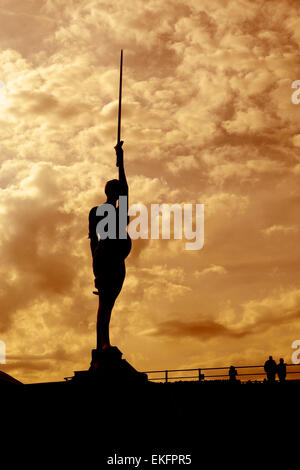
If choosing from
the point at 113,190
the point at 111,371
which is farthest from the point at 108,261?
the point at 111,371

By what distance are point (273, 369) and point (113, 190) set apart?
954cm

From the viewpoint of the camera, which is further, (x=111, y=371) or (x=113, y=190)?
(x=113, y=190)

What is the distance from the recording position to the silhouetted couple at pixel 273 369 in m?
20.9

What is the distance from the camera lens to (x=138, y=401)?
1347 centimetres

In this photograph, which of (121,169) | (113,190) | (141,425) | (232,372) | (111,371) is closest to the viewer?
(141,425)

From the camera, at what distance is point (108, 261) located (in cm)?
1500

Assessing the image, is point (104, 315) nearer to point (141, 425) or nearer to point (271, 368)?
point (141, 425)

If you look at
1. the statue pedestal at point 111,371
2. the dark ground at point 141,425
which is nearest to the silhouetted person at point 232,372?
the dark ground at point 141,425

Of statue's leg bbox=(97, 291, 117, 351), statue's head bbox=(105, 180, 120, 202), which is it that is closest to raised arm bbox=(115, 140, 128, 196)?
statue's head bbox=(105, 180, 120, 202)

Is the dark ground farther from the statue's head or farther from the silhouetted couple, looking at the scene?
the silhouetted couple

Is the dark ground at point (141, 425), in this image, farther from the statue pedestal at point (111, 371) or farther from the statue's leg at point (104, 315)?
the statue's leg at point (104, 315)
